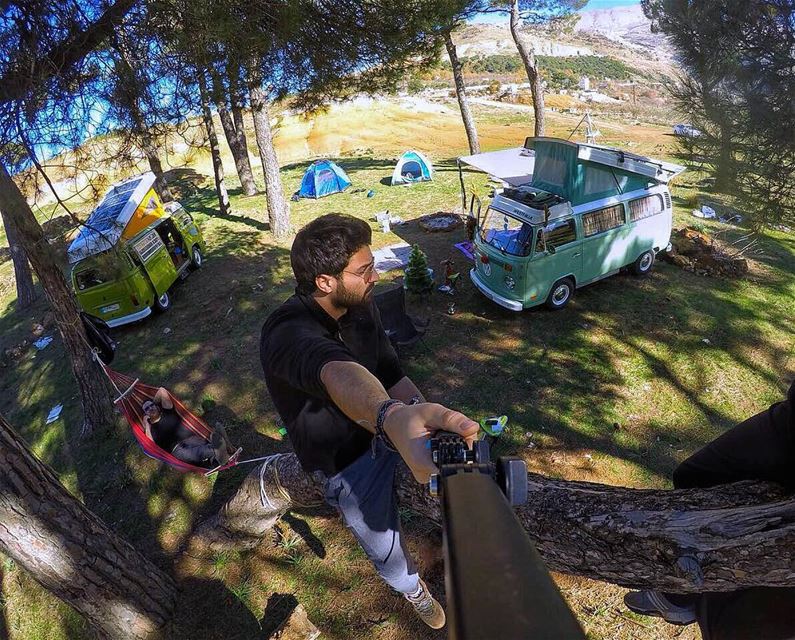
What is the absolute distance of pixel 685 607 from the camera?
8.21 feet

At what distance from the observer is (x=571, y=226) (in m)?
7.33

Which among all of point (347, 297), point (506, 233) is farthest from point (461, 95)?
point (347, 297)

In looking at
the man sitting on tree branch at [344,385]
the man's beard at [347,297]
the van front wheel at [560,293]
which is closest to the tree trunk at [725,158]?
the van front wheel at [560,293]

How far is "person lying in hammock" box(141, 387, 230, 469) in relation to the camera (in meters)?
4.56

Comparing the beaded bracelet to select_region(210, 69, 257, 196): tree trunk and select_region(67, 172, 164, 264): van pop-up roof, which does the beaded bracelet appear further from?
select_region(210, 69, 257, 196): tree trunk

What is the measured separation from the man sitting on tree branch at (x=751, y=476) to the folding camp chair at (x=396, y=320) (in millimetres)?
4457

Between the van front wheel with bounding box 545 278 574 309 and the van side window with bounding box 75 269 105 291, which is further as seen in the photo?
the van side window with bounding box 75 269 105 291

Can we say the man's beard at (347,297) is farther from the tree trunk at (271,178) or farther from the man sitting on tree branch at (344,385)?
the tree trunk at (271,178)

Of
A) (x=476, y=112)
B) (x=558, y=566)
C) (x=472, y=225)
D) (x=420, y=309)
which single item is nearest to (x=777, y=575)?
(x=558, y=566)

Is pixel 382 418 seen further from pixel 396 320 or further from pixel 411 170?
pixel 411 170

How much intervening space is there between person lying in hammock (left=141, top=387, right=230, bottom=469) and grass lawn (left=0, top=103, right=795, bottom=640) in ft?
1.26

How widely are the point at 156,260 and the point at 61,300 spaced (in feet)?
13.8

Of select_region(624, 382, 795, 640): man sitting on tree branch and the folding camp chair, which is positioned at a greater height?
select_region(624, 382, 795, 640): man sitting on tree branch

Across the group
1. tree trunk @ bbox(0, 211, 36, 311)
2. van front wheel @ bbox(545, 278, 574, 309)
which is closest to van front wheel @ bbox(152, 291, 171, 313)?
tree trunk @ bbox(0, 211, 36, 311)
